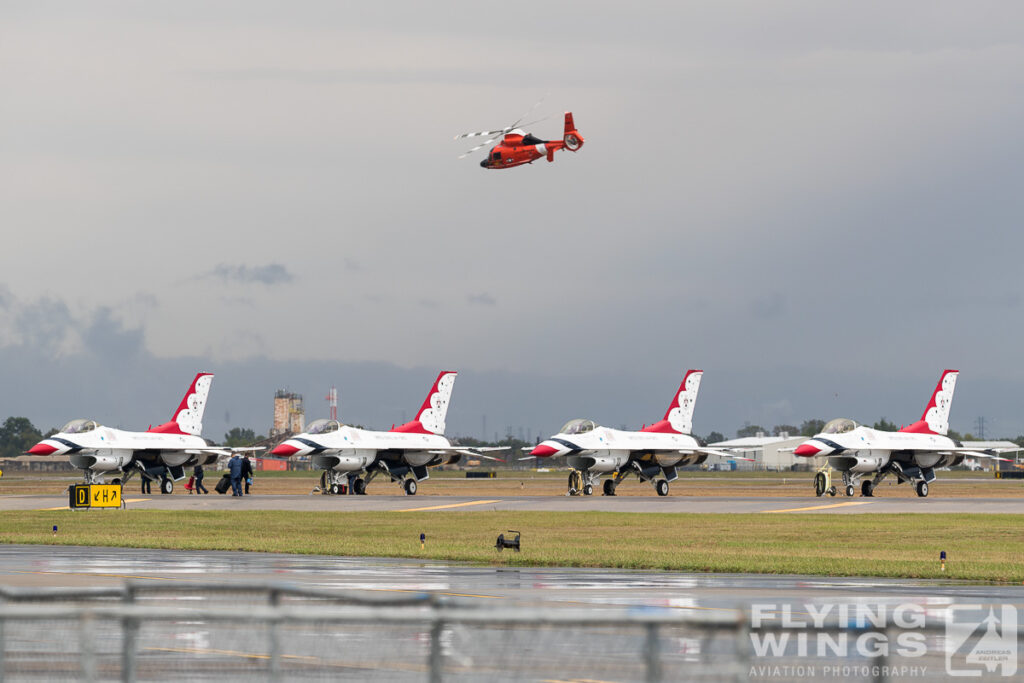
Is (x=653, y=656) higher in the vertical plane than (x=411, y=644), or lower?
higher

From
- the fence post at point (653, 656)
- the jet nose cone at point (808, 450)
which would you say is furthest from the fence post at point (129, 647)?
the jet nose cone at point (808, 450)

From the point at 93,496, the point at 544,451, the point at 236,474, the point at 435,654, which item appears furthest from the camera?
the point at 544,451

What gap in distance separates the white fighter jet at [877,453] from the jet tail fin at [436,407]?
1941 centimetres

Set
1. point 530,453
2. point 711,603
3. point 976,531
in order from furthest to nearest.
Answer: point 530,453 < point 976,531 < point 711,603

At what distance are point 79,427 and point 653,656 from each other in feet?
212

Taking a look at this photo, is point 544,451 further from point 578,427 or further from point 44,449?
point 44,449

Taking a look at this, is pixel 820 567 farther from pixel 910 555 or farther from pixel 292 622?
pixel 292 622

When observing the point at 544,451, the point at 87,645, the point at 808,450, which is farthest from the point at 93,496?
the point at 87,645

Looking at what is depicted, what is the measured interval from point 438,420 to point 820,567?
49810mm

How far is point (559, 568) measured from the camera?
26641 mm

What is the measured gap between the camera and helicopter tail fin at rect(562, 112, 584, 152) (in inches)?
2768

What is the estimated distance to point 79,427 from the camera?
68250mm

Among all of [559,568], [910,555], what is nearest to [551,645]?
[559,568]

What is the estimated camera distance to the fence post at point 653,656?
758cm
